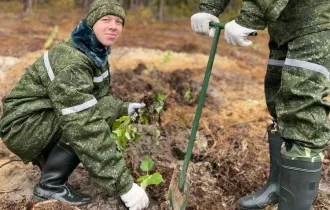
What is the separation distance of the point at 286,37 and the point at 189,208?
4.04ft

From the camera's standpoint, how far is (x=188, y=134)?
408 cm

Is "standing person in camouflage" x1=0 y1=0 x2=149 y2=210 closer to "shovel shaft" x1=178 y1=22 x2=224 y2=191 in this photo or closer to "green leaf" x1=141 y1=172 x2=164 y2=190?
"green leaf" x1=141 y1=172 x2=164 y2=190

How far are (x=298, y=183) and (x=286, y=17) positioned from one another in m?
0.90

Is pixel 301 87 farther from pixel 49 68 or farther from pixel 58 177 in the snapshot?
pixel 58 177

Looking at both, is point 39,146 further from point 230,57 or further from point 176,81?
point 230,57

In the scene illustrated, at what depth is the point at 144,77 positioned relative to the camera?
5.98 metres

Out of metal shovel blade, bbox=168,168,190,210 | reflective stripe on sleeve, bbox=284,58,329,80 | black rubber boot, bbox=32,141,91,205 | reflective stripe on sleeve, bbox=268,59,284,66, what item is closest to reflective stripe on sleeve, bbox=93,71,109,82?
black rubber boot, bbox=32,141,91,205

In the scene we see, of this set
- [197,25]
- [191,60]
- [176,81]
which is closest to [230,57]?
[191,60]

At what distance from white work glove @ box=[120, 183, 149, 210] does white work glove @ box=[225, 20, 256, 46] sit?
104cm

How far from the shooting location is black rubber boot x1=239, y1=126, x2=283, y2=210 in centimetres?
273

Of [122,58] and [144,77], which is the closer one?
[144,77]

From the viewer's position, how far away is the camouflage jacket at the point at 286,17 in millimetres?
2090

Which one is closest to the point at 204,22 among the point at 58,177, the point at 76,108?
the point at 76,108

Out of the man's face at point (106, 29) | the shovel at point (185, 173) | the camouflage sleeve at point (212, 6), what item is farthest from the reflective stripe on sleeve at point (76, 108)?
the camouflage sleeve at point (212, 6)
